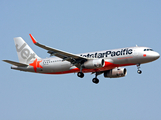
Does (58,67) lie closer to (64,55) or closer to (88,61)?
(64,55)

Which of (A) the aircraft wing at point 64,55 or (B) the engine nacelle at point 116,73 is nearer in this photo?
(A) the aircraft wing at point 64,55

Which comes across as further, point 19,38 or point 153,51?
point 19,38

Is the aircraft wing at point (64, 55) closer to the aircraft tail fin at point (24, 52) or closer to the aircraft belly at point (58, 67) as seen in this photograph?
the aircraft belly at point (58, 67)

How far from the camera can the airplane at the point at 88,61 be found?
48062 millimetres

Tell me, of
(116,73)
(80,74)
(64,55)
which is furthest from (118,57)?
(64,55)

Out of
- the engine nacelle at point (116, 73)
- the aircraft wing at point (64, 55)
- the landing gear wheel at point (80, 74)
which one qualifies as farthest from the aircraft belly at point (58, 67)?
the engine nacelle at point (116, 73)

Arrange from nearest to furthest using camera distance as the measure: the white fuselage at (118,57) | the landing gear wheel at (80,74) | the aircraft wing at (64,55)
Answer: the aircraft wing at (64,55), the white fuselage at (118,57), the landing gear wheel at (80,74)

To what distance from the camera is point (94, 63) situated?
48750mm

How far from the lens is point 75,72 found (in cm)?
5275

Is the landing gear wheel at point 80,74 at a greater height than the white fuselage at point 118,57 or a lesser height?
lesser

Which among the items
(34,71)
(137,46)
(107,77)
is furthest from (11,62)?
(137,46)

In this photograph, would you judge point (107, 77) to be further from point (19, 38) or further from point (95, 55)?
point (19, 38)

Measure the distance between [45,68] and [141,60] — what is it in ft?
51.9

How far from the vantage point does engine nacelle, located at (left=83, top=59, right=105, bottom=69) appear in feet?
159
